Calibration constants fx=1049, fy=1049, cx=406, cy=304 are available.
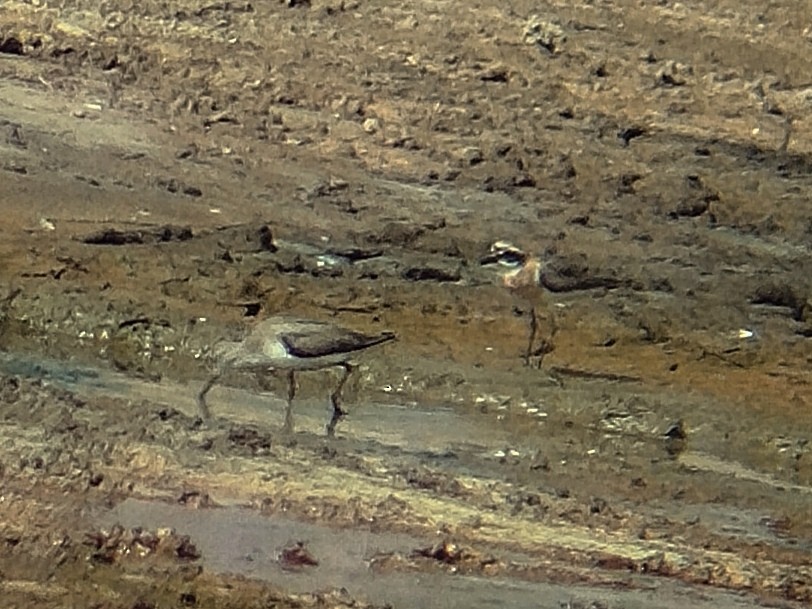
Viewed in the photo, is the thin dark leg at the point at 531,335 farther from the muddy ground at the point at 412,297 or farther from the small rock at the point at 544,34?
the small rock at the point at 544,34

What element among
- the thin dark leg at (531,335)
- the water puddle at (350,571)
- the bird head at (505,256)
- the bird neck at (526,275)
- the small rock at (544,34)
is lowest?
the water puddle at (350,571)

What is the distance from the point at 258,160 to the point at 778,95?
40cm

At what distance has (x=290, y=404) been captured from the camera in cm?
86

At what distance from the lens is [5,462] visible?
860mm

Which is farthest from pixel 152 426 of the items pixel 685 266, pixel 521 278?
pixel 685 266

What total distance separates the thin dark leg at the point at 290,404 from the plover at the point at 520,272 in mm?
182

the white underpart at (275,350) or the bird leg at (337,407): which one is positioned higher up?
the white underpart at (275,350)

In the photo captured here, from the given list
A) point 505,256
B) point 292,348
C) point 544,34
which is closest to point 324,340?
point 292,348

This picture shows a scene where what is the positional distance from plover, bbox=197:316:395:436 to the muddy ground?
0.04 ft

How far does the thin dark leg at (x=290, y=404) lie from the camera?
859mm

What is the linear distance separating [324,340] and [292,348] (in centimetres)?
3

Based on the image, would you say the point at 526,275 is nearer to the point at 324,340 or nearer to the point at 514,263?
the point at 514,263

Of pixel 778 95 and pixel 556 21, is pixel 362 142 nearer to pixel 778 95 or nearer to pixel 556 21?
pixel 556 21

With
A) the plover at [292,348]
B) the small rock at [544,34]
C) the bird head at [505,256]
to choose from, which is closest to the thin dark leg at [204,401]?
the plover at [292,348]
